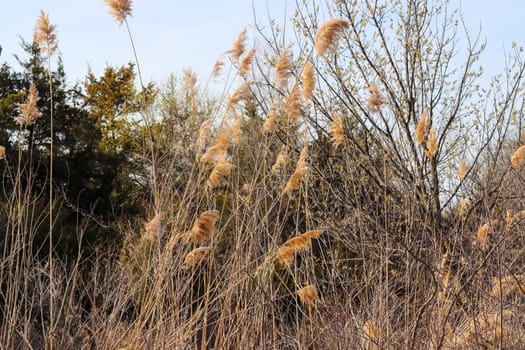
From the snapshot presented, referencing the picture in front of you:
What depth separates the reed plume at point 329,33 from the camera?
129 inches

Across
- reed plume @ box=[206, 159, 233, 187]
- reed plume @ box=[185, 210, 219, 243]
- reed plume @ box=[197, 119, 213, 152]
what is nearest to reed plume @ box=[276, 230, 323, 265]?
reed plume @ box=[185, 210, 219, 243]

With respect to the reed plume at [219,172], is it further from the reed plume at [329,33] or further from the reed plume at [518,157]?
the reed plume at [518,157]

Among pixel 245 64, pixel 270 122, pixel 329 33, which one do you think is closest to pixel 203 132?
pixel 270 122

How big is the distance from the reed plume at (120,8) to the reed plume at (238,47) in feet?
1.92

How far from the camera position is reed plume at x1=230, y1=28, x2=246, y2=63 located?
Result: 383 centimetres

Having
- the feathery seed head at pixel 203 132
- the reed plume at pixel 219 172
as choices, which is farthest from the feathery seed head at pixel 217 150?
the reed plume at pixel 219 172

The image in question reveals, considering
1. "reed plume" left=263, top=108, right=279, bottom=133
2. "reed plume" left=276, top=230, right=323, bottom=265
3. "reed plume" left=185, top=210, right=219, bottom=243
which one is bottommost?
"reed plume" left=276, top=230, right=323, bottom=265

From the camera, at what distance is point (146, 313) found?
3395 millimetres

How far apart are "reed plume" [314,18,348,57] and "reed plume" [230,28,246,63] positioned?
2.17 ft

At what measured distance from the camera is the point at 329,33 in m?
3.28

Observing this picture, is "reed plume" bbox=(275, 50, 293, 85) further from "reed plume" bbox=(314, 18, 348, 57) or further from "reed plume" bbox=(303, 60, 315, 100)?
"reed plume" bbox=(314, 18, 348, 57)

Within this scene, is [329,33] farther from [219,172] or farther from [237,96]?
[219,172]

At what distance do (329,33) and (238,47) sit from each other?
0.73 meters

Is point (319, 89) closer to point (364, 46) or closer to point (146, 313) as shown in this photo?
point (364, 46)
